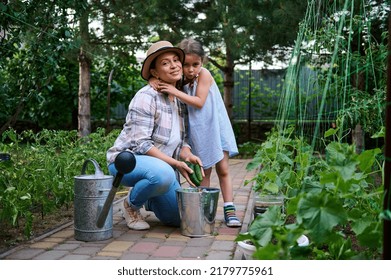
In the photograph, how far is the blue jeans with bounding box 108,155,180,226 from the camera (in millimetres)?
2609

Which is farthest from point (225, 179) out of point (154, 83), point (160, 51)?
point (160, 51)

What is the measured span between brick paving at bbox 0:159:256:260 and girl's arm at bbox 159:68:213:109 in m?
0.71

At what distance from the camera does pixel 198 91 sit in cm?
285

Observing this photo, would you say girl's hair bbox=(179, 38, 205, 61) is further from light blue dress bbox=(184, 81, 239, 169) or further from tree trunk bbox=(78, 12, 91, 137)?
tree trunk bbox=(78, 12, 91, 137)

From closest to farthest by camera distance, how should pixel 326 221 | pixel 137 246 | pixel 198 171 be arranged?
pixel 326 221 → pixel 137 246 → pixel 198 171

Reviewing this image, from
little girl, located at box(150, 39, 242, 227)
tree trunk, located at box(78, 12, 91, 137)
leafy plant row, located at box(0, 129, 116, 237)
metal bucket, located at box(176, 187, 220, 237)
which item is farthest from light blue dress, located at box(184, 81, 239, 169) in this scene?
tree trunk, located at box(78, 12, 91, 137)

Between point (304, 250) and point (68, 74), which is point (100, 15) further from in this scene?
point (304, 250)

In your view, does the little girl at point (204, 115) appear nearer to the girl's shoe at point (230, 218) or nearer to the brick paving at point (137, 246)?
the girl's shoe at point (230, 218)

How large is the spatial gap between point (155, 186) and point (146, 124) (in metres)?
0.33

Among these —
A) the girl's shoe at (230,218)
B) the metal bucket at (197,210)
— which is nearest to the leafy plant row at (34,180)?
the metal bucket at (197,210)

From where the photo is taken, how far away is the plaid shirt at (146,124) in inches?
106

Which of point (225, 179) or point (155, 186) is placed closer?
point (155, 186)

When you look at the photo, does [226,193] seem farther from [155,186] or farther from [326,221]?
[326,221]
